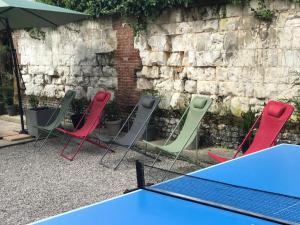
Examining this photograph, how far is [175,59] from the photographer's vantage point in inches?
295

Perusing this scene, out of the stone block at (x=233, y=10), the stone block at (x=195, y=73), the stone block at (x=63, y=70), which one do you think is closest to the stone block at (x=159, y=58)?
the stone block at (x=195, y=73)

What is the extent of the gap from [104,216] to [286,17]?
4672 millimetres

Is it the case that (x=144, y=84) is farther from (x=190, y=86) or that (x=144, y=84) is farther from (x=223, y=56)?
(x=223, y=56)

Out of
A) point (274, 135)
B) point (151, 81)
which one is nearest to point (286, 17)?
point (274, 135)

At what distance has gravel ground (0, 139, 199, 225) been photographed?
4.64 meters

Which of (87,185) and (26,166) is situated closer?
(87,185)

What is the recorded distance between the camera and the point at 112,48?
28.5 feet

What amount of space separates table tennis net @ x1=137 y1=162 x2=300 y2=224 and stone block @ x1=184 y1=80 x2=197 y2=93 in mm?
4536

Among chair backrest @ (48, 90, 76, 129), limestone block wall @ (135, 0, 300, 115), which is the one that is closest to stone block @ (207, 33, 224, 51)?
limestone block wall @ (135, 0, 300, 115)

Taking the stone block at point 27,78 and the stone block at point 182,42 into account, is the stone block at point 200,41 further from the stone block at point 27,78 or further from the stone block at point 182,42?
the stone block at point 27,78

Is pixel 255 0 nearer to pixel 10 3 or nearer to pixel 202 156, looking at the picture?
pixel 202 156

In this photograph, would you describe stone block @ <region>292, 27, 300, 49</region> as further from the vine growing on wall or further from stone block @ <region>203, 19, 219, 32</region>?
stone block @ <region>203, 19, 219, 32</region>

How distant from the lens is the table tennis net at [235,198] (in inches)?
84.6

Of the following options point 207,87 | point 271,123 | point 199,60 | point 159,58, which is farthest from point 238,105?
point 159,58
